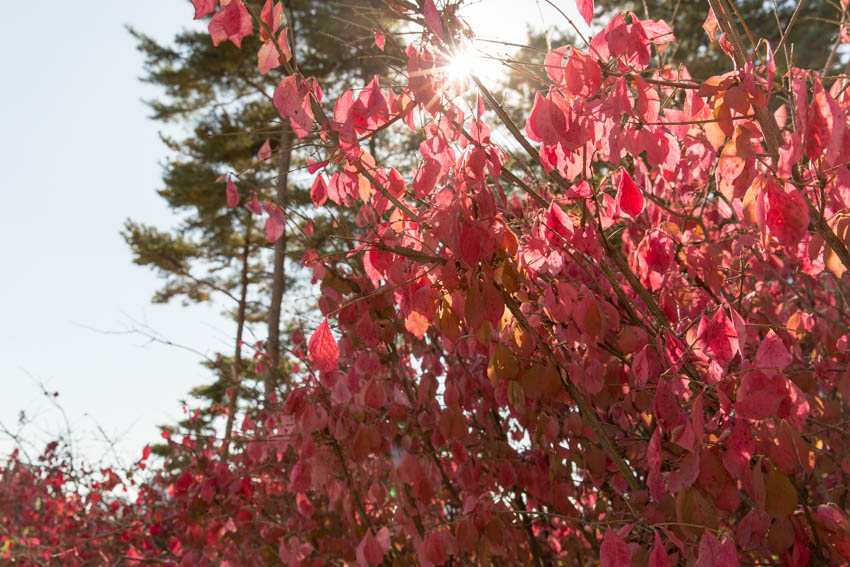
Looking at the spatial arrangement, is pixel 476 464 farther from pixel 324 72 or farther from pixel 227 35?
pixel 324 72

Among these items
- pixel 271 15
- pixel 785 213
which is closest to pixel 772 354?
pixel 785 213

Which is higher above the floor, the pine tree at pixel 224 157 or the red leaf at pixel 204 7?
the pine tree at pixel 224 157

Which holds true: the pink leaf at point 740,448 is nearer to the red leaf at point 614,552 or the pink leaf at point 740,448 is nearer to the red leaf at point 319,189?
the red leaf at point 614,552

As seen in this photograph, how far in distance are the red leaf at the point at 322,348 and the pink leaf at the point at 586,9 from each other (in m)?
0.76

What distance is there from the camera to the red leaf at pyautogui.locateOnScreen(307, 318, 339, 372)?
1.24 m

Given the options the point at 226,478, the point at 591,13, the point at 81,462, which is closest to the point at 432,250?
the point at 591,13

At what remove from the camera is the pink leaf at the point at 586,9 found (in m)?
1.19

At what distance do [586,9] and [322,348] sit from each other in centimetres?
81

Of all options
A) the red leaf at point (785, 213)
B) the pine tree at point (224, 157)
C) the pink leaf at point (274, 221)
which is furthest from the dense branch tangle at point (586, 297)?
the pine tree at point (224, 157)

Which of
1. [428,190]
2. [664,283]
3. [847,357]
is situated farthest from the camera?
[664,283]

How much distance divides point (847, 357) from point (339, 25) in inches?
335

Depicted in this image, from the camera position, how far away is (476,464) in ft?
6.67

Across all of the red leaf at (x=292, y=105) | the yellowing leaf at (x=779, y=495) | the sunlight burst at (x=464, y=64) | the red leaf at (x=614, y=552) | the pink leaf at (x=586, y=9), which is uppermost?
the sunlight burst at (x=464, y=64)

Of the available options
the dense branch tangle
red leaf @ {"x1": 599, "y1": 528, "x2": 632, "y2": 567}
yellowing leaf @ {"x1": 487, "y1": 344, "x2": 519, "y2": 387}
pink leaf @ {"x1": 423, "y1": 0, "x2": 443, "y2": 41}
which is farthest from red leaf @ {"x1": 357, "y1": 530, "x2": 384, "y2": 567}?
pink leaf @ {"x1": 423, "y1": 0, "x2": 443, "y2": 41}
